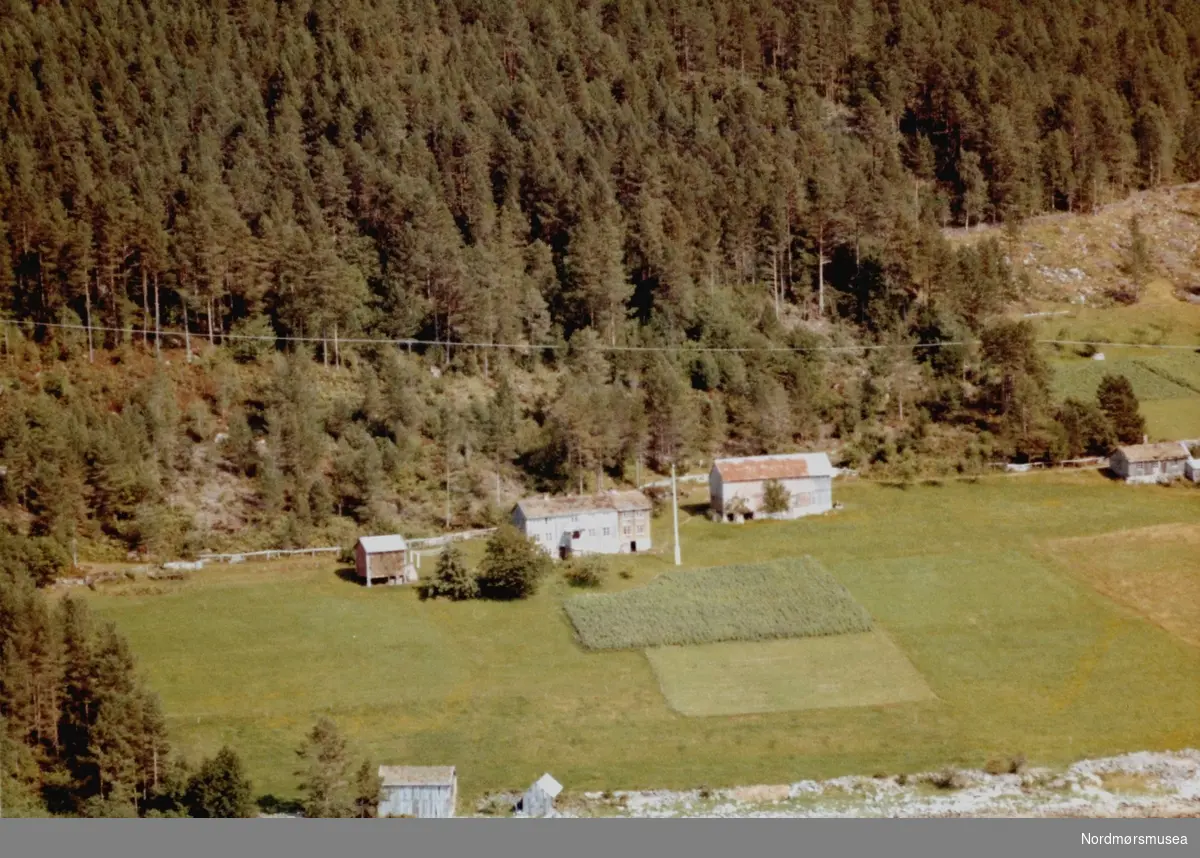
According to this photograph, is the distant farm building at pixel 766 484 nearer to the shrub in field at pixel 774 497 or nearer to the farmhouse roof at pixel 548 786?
the shrub in field at pixel 774 497

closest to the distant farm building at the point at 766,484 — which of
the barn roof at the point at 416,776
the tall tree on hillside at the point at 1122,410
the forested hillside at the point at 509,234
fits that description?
the forested hillside at the point at 509,234

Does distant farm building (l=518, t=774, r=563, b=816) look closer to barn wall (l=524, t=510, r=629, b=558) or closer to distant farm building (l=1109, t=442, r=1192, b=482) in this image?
barn wall (l=524, t=510, r=629, b=558)

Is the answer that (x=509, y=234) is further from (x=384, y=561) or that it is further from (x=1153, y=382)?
(x=1153, y=382)

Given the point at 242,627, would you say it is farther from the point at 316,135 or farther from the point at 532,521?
the point at 316,135

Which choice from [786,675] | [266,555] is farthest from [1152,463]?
[266,555]

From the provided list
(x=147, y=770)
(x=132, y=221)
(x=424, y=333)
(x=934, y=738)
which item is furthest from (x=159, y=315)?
(x=934, y=738)

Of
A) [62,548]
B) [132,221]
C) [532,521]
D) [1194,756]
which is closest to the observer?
[1194,756]
